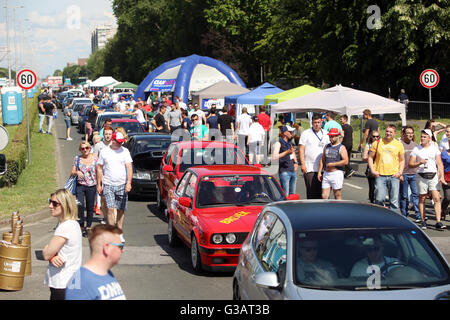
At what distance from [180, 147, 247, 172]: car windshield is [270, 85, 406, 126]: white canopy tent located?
705cm

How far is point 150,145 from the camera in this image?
1794 cm

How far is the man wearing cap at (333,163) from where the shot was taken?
471 inches

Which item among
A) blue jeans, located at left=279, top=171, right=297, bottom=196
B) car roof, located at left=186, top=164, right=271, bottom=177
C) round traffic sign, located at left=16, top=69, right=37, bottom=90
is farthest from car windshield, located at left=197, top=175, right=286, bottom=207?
round traffic sign, located at left=16, top=69, right=37, bottom=90

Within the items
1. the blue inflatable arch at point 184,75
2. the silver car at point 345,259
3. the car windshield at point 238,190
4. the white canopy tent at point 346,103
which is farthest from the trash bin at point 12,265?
the blue inflatable arch at point 184,75

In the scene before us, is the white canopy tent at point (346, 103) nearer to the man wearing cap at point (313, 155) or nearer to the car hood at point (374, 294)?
the man wearing cap at point (313, 155)

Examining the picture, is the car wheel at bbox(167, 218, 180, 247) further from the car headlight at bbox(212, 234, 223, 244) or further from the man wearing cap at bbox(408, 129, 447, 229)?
the man wearing cap at bbox(408, 129, 447, 229)

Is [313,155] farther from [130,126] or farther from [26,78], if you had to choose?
[130,126]

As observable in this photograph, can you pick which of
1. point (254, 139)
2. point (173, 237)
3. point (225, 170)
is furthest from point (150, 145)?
point (225, 170)

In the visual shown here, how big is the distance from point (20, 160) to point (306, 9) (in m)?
39.0

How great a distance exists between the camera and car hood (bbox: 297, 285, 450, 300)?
4980 mm

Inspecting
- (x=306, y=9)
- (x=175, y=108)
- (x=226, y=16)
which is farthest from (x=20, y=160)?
(x=226, y=16)

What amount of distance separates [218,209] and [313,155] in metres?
3.40

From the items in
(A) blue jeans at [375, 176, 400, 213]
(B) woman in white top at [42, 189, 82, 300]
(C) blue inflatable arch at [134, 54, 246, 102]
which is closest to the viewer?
(B) woman in white top at [42, 189, 82, 300]

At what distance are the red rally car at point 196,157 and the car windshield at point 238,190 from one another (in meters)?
3.76
